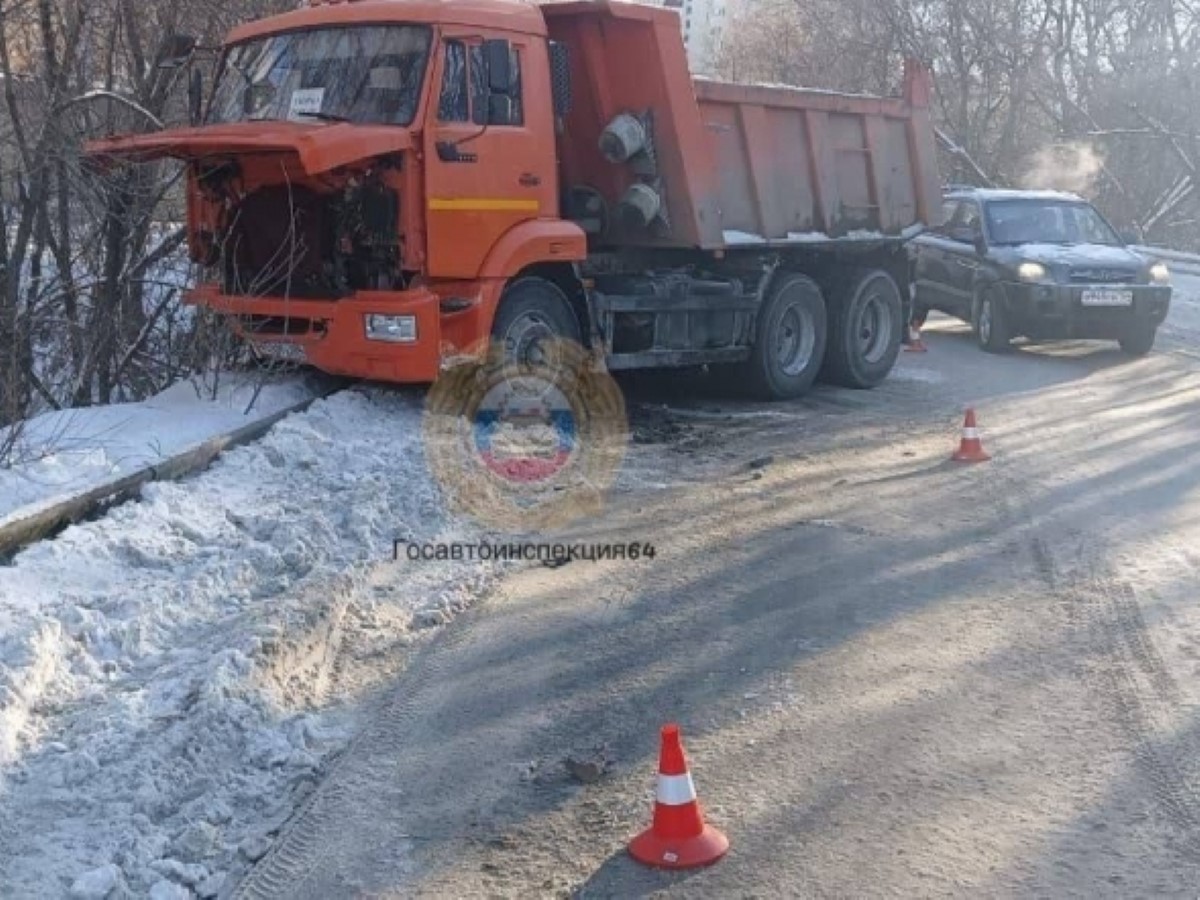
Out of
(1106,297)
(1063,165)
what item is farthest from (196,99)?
(1063,165)

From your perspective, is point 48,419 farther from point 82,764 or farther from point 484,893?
point 484,893

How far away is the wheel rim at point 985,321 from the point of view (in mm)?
15945

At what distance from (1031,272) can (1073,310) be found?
597 millimetres

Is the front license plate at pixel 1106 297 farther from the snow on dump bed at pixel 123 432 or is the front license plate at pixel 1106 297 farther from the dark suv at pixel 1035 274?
the snow on dump bed at pixel 123 432

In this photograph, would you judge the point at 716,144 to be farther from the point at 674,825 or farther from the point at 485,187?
the point at 674,825

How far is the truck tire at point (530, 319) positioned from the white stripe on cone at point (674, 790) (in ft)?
19.1

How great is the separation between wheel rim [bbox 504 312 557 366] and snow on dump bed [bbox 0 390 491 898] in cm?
198

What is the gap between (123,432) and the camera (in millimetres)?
8109

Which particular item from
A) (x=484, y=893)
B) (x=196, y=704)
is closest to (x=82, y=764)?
(x=196, y=704)

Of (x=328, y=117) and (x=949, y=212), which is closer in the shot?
(x=328, y=117)

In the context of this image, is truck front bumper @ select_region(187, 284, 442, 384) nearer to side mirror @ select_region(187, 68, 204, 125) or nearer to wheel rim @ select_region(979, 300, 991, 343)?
side mirror @ select_region(187, 68, 204, 125)

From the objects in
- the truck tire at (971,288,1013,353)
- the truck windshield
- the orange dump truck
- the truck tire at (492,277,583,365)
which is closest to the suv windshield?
the truck tire at (971,288,1013,353)

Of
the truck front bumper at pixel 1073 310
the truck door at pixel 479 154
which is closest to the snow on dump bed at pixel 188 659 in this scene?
the truck door at pixel 479 154

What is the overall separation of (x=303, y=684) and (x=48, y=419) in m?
4.08
